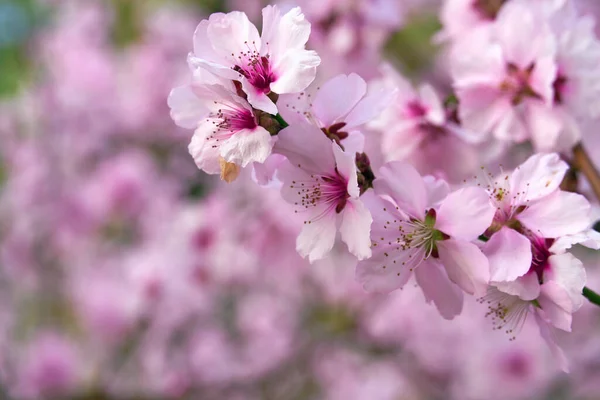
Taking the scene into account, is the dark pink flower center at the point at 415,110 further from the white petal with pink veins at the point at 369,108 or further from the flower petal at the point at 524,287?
the flower petal at the point at 524,287

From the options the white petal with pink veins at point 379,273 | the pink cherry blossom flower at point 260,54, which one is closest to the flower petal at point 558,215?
the white petal with pink veins at point 379,273

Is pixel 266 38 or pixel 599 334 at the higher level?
pixel 266 38

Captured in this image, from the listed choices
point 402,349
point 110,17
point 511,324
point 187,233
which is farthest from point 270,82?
point 110,17

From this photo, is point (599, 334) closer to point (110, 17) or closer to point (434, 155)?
point (434, 155)

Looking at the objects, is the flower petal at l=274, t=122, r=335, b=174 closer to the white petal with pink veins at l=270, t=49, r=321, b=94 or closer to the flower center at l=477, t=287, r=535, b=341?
the white petal with pink veins at l=270, t=49, r=321, b=94

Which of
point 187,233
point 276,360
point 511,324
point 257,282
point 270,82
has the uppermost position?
point 270,82

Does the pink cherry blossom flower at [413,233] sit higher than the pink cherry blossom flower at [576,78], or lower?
higher

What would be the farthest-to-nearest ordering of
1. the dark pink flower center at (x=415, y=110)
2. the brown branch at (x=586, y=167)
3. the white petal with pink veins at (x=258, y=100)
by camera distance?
1. the dark pink flower center at (x=415, y=110)
2. the brown branch at (x=586, y=167)
3. the white petal with pink veins at (x=258, y=100)

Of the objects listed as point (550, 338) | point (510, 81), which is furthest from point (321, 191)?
point (510, 81)
